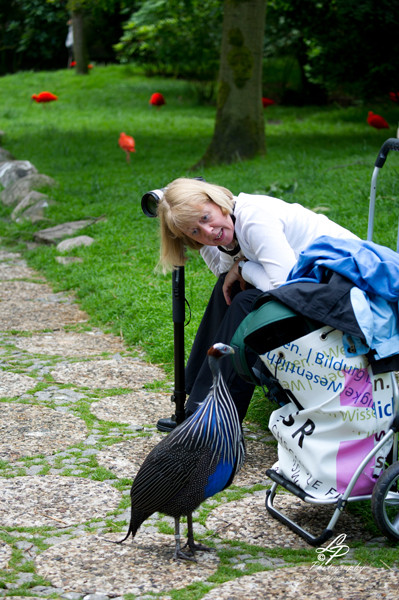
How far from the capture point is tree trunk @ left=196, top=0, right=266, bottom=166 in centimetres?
1017

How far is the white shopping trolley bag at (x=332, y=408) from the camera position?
2604mm

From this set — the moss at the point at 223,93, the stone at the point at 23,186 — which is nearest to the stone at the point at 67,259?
the stone at the point at 23,186

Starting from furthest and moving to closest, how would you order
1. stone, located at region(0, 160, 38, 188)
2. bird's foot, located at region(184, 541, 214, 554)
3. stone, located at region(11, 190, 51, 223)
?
stone, located at region(0, 160, 38, 188), stone, located at region(11, 190, 51, 223), bird's foot, located at region(184, 541, 214, 554)

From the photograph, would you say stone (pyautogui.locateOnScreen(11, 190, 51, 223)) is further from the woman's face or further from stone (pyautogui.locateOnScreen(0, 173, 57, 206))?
the woman's face

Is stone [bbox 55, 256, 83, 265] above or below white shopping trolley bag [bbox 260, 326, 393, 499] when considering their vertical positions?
below

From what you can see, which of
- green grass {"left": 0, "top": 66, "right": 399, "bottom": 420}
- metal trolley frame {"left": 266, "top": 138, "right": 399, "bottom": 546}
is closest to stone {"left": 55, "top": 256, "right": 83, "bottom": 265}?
green grass {"left": 0, "top": 66, "right": 399, "bottom": 420}

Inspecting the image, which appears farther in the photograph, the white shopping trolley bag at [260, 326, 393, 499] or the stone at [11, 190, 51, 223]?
the stone at [11, 190, 51, 223]

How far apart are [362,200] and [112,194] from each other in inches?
127

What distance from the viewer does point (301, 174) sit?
915 cm

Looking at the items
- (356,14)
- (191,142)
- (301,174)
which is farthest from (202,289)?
(191,142)

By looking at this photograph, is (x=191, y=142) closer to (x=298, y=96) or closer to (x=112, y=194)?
(x=112, y=194)

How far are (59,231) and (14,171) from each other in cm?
266

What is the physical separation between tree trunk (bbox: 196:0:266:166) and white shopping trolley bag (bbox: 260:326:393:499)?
8.18m

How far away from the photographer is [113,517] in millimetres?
3008
